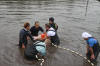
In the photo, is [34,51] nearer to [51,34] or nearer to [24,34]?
[24,34]

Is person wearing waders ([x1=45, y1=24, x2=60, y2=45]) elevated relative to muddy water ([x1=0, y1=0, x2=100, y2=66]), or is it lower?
elevated

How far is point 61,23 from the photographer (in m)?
19.5

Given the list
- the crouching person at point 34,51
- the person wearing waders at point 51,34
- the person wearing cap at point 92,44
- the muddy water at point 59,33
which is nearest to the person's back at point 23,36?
the muddy water at point 59,33

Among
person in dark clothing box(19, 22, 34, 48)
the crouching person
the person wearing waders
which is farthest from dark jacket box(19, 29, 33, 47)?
the person wearing waders

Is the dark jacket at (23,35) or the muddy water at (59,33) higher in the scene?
the dark jacket at (23,35)

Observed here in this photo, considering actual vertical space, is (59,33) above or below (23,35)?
below

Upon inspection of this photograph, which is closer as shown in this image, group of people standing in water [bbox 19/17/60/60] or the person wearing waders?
group of people standing in water [bbox 19/17/60/60]

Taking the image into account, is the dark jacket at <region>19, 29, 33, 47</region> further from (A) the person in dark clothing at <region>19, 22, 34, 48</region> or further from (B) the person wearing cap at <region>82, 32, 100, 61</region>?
(B) the person wearing cap at <region>82, 32, 100, 61</region>

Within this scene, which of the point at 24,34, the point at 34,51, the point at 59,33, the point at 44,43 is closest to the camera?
the point at 34,51

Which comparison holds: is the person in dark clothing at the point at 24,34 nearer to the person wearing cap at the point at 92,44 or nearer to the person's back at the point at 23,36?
the person's back at the point at 23,36

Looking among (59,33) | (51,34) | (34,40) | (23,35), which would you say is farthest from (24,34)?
(59,33)

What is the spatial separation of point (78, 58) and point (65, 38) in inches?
146

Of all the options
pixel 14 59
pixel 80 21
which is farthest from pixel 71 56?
pixel 80 21

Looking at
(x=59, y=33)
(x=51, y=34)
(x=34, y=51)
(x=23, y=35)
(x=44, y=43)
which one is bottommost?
(x=59, y=33)
